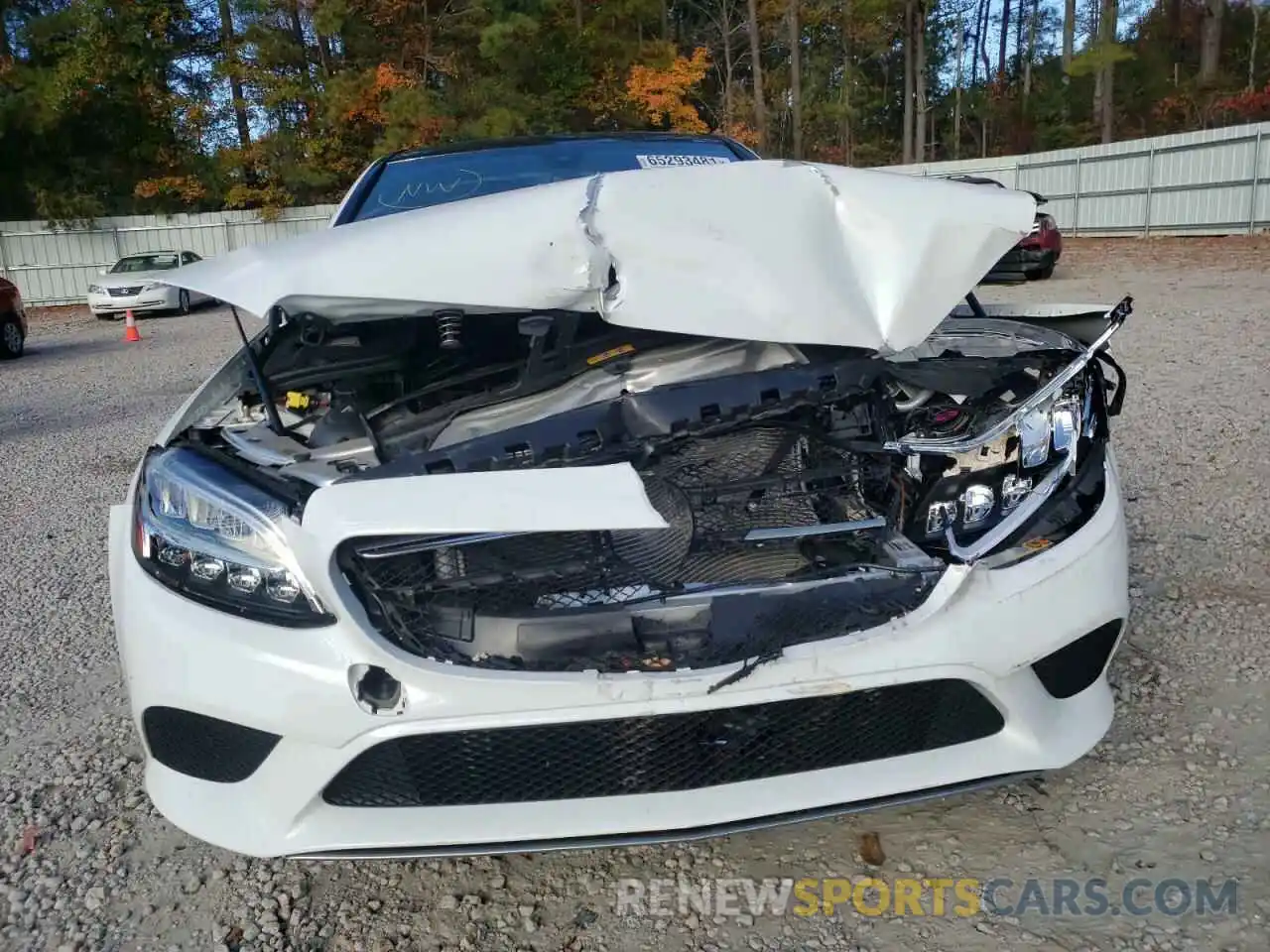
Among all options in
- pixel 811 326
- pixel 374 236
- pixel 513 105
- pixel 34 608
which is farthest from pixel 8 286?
pixel 513 105

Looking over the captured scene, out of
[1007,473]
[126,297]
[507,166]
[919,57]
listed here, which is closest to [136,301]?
[126,297]

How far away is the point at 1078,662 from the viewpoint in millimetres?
1985

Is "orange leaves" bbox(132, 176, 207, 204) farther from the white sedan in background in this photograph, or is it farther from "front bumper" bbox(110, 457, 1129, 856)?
"front bumper" bbox(110, 457, 1129, 856)

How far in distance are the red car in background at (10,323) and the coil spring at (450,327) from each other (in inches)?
463

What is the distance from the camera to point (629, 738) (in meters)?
1.75

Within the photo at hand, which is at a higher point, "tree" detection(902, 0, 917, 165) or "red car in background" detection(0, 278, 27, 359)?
"tree" detection(902, 0, 917, 165)

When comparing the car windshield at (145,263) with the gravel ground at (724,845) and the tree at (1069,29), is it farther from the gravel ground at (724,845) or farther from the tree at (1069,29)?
the tree at (1069,29)

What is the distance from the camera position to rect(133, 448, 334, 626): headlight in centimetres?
174

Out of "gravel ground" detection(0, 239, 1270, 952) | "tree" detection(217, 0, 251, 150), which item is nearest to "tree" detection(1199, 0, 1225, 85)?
"tree" detection(217, 0, 251, 150)

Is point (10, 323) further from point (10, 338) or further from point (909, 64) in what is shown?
point (909, 64)

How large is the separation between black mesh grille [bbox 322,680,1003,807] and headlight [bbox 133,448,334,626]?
1.03 ft

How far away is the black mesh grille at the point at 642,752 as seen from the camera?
1.74 meters

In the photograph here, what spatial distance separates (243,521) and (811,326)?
1.15 metres

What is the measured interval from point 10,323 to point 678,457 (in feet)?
40.6
